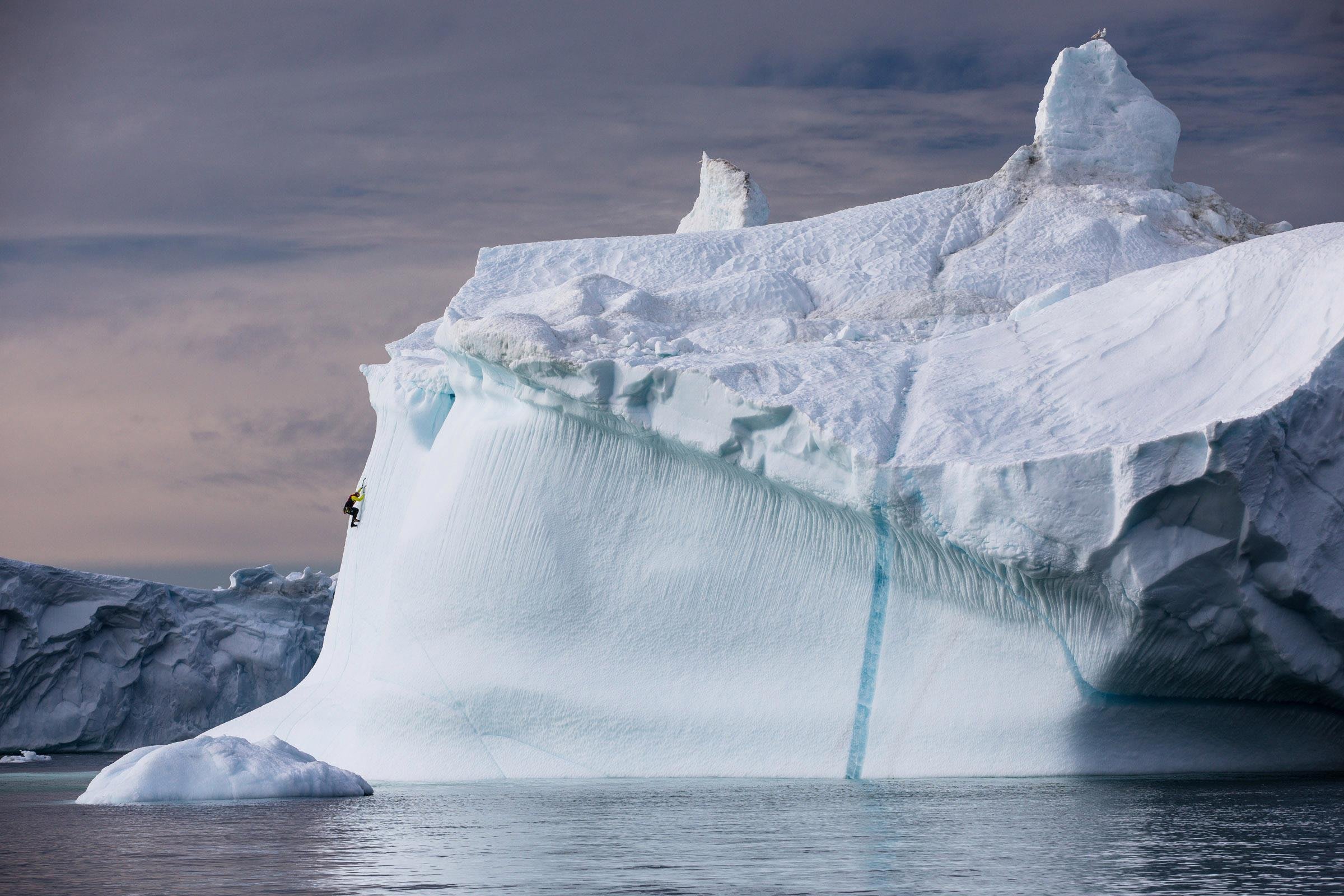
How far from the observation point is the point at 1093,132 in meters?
18.3

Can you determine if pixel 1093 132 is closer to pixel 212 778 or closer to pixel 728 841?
pixel 212 778

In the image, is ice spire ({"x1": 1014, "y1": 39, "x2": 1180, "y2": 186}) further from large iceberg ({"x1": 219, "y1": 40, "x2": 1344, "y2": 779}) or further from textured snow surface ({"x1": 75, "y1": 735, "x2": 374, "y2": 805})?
textured snow surface ({"x1": 75, "y1": 735, "x2": 374, "y2": 805})

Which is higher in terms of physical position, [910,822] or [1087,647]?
[1087,647]

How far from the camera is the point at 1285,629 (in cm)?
1045

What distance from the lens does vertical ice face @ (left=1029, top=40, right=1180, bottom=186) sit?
1819cm

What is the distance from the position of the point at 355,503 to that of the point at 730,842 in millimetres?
10828

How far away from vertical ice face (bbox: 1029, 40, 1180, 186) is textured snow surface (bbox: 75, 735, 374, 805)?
40.6ft

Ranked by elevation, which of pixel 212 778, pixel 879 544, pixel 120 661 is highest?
pixel 879 544

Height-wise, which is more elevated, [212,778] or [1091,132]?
[1091,132]

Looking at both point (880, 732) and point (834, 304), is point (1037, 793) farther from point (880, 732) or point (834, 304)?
point (834, 304)

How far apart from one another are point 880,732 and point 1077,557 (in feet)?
7.13

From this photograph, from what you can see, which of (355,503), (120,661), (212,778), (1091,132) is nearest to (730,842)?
(212,778)

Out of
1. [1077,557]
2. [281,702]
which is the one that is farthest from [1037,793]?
[281,702]

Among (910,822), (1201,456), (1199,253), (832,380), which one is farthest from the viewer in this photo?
(1199,253)
